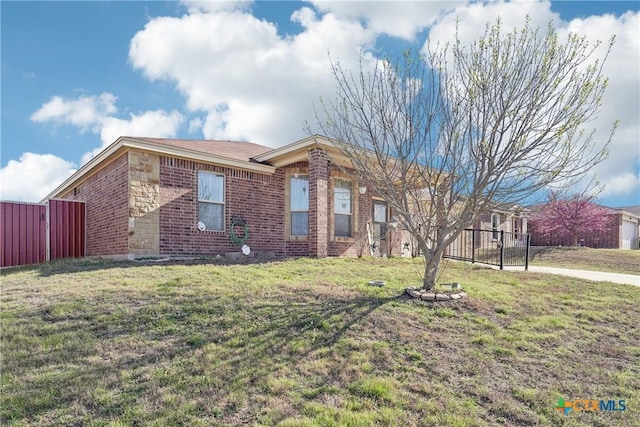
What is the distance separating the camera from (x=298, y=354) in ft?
13.3

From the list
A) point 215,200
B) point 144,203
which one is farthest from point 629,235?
point 144,203

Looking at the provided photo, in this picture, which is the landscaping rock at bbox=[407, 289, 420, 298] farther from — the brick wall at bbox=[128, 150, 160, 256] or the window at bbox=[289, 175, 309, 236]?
the brick wall at bbox=[128, 150, 160, 256]

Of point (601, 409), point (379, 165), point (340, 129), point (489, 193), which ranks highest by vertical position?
point (340, 129)

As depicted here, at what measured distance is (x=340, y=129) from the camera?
6.66 meters

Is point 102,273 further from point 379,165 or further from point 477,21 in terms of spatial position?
point 477,21

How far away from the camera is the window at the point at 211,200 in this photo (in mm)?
10312

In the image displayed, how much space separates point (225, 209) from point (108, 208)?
3129 millimetres

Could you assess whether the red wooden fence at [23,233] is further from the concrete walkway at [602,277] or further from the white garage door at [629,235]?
the white garage door at [629,235]

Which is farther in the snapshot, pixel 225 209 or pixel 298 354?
pixel 225 209

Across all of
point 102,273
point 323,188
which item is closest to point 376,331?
point 102,273

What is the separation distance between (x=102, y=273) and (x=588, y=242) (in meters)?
29.5

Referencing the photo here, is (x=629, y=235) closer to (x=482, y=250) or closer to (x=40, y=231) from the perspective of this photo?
(x=482, y=250)

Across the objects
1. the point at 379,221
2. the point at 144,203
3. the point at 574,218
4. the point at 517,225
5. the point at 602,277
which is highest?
the point at 144,203

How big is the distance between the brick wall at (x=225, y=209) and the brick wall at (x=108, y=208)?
2.95 ft
